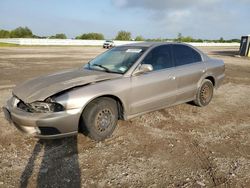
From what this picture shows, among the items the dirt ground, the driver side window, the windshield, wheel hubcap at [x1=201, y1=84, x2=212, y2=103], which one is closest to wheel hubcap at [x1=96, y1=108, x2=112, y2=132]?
the dirt ground

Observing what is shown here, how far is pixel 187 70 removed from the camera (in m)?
5.32

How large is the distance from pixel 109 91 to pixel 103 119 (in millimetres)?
483

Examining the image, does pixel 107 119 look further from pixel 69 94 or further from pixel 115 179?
pixel 115 179

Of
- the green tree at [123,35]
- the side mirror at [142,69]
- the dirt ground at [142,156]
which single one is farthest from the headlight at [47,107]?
the green tree at [123,35]

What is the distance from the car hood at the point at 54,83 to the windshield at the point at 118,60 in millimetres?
228

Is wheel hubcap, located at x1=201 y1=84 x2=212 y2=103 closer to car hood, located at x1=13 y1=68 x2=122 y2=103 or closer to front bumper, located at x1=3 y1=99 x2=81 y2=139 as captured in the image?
car hood, located at x1=13 y1=68 x2=122 y2=103

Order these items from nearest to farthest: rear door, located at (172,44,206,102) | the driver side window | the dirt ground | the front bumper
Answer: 1. the dirt ground
2. the front bumper
3. the driver side window
4. rear door, located at (172,44,206,102)

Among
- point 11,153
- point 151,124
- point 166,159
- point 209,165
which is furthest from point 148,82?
point 11,153

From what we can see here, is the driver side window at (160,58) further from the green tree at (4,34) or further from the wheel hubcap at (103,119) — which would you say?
the green tree at (4,34)

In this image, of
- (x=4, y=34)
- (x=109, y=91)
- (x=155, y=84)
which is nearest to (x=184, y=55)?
(x=155, y=84)

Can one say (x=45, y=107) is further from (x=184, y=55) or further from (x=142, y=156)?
(x=184, y=55)

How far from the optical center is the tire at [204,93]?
5.87m

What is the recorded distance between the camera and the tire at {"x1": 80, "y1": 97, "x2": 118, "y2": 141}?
3885 mm

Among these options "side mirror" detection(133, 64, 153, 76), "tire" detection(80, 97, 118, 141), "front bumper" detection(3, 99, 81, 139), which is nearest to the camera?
"front bumper" detection(3, 99, 81, 139)
